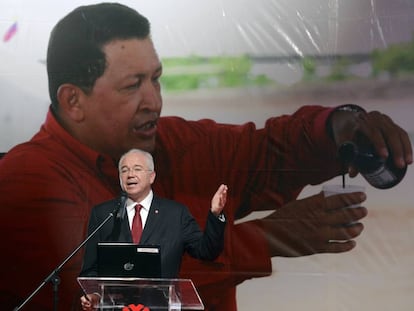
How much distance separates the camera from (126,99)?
444 cm

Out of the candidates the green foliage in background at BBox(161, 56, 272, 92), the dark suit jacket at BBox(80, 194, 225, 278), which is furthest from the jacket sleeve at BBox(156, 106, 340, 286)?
the dark suit jacket at BBox(80, 194, 225, 278)

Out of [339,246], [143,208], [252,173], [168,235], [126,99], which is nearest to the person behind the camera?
[168,235]

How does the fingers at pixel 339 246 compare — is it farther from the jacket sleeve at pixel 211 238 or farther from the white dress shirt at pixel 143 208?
the white dress shirt at pixel 143 208

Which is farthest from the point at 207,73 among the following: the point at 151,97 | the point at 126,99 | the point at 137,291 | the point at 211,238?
the point at 137,291

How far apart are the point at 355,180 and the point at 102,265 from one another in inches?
64.0

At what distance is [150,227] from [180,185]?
644 millimetres

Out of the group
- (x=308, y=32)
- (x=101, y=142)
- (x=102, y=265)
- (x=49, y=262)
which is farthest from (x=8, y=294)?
(x=308, y=32)

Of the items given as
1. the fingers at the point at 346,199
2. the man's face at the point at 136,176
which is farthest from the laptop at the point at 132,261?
the fingers at the point at 346,199

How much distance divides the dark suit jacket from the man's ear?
862 millimetres

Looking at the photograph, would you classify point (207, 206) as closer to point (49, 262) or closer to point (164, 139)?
point (164, 139)

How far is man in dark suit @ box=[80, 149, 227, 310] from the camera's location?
11.8 ft

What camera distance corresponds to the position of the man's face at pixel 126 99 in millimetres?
4434

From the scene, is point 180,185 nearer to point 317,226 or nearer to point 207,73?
point 207,73

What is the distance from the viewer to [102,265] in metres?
3.28
